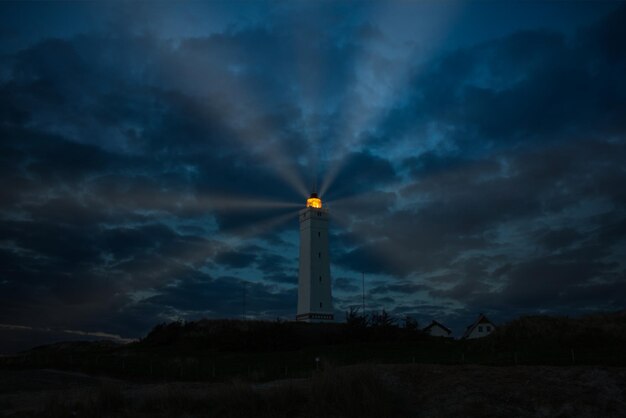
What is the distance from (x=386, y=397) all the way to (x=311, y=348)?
97.1ft

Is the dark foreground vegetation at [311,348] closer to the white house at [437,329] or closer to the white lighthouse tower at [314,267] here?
the white lighthouse tower at [314,267]

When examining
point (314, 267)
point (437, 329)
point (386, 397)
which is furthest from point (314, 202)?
point (386, 397)

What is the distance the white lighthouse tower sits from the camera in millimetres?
62062

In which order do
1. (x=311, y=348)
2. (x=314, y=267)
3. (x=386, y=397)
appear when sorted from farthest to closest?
1. (x=314, y=267)
2. (x=311, y=348)
3. (x=386, y=397)

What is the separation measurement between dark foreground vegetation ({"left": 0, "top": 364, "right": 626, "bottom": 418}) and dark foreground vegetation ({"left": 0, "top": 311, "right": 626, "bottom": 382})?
2514 millimetres

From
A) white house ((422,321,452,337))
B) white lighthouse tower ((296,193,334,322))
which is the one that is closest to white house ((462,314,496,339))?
white house ((422,321,452,337))

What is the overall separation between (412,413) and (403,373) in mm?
3231

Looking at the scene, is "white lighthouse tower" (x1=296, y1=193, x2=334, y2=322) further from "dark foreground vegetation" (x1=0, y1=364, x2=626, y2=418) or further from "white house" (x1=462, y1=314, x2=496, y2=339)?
"dark foreground vegetation" (x1=0, y1=364, x2=626, y2=418)

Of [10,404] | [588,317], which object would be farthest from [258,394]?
[588,317]

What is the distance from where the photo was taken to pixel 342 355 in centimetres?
3875

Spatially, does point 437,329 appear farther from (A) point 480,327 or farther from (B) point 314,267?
(B) point 314,267

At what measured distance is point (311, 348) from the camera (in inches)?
1834

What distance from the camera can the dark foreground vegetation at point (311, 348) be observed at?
96.6ft

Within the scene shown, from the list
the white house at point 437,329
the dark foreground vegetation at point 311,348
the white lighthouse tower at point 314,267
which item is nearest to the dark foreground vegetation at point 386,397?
the dark foreground vegetation at point 311,348
